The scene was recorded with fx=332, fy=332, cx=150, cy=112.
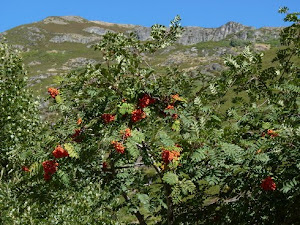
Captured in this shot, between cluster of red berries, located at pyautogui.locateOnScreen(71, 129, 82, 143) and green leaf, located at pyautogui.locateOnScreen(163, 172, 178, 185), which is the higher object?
cluster of red berries, located at pyautogui.locateOnScreen(71, 129, 82, 143)

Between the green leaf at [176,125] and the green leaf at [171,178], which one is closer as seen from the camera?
the green leaf at [171,178]

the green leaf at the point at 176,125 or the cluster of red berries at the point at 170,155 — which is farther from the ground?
the green leaf at the point at 176,125

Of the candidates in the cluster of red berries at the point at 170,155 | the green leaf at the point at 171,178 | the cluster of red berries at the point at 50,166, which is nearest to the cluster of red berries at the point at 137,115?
the cluster of red berries at the point at 170,155

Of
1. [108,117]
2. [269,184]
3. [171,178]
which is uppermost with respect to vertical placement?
[108,117]

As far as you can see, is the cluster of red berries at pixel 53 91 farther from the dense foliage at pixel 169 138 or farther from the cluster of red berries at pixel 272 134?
the cluster of red berries at pixel 272 134

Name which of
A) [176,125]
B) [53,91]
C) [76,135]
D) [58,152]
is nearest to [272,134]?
[176,125]

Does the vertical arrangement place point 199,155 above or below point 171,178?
above

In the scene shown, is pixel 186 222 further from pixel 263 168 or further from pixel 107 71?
pixel 107 71

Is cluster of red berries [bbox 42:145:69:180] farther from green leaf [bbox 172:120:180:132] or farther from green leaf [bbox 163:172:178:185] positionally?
green leaf [bbox 172:120:180:132]

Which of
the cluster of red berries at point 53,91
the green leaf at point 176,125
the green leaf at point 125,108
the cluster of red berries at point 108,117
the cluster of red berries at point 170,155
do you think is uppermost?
the cluster of red berries at point 53,91

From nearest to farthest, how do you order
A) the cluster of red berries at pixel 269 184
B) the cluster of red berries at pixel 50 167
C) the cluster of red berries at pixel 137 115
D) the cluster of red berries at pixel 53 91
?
the cluster of red berries at pixel 137 115 < the cluster of red berries at pixel 269 184 < the cluster of red berries at pixel 50 167 < the cluster of red berries at pixel 53 91

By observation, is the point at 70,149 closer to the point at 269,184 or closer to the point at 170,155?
the point at 170,155

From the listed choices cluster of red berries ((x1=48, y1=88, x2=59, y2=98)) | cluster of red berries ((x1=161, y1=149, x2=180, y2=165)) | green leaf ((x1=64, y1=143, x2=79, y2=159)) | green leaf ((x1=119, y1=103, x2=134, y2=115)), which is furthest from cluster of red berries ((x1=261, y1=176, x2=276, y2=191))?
cluster of red berries ((x1=48, y1=88, x2=59, y2=98))

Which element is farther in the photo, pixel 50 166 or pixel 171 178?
pixel 50 166
